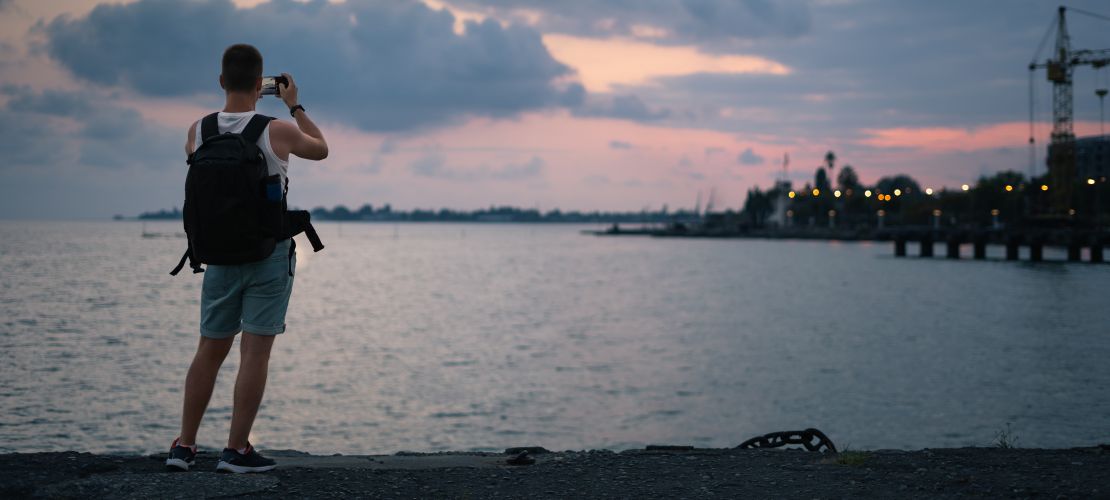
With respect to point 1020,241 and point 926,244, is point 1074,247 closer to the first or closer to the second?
point 1020,241

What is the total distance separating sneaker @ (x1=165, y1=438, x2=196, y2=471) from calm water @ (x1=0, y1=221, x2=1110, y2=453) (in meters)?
14.2

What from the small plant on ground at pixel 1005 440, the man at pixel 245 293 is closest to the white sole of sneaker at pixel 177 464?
the man at pixel 245 293

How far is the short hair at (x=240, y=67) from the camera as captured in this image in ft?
18.0

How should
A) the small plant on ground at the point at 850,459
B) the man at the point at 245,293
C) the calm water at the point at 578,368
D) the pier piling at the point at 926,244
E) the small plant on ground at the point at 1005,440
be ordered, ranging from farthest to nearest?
the pier piling at the point at 926,244 < the calm water at the point at 578,368 < the small plant on ground at the point at 1005,440 < the small plant on ground at the point at 850,459 < the man at the point at 245,293

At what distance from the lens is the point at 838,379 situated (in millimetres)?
30500

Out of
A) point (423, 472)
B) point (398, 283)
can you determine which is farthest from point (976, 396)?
point (398, 283)

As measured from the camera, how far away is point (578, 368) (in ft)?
109

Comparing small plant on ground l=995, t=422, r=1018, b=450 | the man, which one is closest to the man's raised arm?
the man

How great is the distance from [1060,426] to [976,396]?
180 inches

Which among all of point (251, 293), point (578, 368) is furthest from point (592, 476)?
point (578, 368)

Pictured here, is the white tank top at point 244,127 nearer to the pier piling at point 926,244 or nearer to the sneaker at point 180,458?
the sneaker at point 180,458

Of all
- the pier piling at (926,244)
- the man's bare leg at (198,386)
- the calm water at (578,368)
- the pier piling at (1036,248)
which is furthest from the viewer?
the pier piling at (926,244)

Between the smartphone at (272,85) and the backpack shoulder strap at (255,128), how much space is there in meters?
0.32

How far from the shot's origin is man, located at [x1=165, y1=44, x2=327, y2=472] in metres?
5.47
